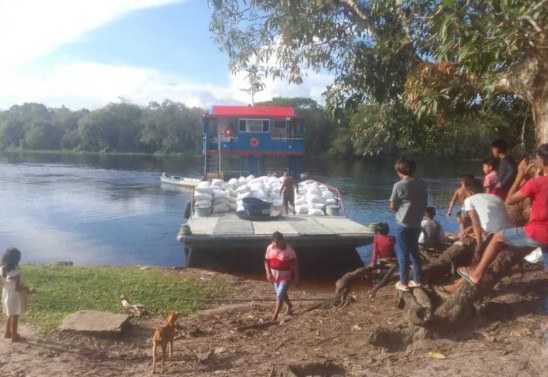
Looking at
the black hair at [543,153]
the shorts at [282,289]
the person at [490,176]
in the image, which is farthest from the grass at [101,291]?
the black hair at [543,153]

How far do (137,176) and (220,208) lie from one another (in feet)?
95.3

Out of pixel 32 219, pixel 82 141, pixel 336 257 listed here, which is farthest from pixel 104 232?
pixel 82 141

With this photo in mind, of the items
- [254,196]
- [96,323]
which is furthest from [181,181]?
[96,323]

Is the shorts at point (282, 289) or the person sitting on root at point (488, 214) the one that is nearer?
the person sitting on root at point (488, 214)

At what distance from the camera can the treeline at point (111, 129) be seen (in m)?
76.0

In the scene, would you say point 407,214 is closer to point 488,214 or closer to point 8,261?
point 488,214

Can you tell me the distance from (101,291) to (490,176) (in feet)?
19.2

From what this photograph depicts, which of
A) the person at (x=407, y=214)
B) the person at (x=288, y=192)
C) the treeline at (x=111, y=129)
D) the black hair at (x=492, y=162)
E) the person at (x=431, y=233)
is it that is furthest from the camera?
the treeline at (x=111, y=129)

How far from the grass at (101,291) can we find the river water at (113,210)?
5.53m

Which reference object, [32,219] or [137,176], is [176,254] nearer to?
[32,219]

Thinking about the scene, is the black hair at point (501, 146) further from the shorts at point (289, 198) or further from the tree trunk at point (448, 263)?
the shorts at point (289, 198)

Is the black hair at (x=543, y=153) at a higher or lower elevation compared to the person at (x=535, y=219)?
higher

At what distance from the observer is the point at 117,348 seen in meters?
6.34

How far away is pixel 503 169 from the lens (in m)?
6.98
